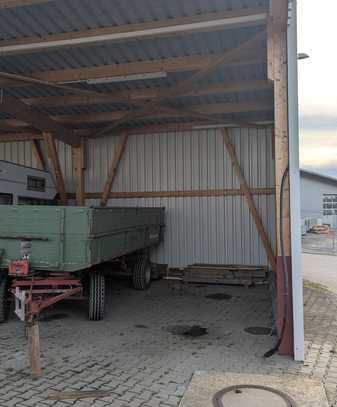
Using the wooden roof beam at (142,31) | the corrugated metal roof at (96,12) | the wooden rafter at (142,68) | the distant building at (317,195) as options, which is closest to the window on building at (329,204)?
the distant building at (317,195)

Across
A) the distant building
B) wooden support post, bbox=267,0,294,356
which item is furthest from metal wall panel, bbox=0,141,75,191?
the distant building

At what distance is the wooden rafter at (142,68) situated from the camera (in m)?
7.26

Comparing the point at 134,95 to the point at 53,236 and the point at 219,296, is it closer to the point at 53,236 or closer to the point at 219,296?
the point at 53,236

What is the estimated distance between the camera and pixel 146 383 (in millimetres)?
4562

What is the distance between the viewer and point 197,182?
11914 millimetres

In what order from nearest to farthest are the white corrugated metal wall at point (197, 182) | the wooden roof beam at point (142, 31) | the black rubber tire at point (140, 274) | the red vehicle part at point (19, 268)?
the wooden roof beam at point (142, 31) < the red vehicle part at point (19, 268) < the black rubber tire at point (140, 274) < the white corrugated metal wall at point (197, 182)

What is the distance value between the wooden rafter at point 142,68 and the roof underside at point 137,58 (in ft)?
0.06

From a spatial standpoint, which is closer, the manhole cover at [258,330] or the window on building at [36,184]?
the manhole cover at [258,330]

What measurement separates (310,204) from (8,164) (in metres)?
29.8

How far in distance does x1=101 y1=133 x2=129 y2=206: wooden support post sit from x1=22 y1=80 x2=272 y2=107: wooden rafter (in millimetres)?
2619

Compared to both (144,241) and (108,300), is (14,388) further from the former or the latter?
(144,241)

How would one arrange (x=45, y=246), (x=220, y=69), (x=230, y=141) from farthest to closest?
(x=230, y=141) < (x=220, y=69) < (x=45, y=246)

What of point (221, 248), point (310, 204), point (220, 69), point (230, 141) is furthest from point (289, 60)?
point (310, 204)

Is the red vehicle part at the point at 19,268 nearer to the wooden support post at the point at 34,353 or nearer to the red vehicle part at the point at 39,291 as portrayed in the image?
the red vehicle part at the point at 39,291
